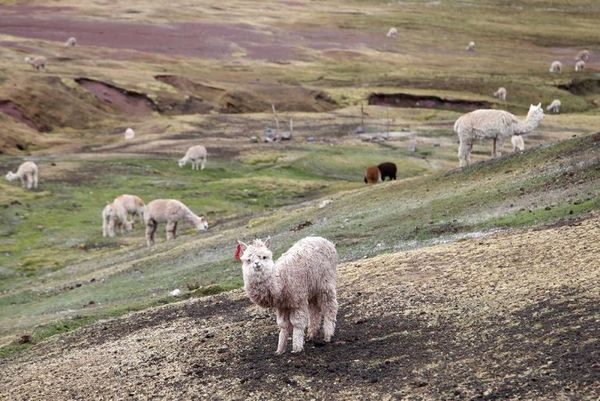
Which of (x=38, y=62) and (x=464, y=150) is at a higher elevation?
(x=464, y=150)

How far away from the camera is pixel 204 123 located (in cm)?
6888

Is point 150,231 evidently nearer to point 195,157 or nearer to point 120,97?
point 195,157

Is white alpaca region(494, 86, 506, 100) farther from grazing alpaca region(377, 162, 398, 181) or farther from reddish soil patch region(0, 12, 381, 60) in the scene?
grazing alpaca region(377, 162, 398, 181)

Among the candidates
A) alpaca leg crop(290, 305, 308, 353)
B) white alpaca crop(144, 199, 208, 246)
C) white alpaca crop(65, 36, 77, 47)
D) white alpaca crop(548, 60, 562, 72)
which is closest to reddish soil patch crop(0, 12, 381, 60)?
white alpaca crop(65, 36, 77, 47)

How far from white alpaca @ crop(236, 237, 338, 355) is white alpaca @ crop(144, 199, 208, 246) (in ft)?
76.1

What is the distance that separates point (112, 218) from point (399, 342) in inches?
1153

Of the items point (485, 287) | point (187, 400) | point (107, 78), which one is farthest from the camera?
point (107, 78)

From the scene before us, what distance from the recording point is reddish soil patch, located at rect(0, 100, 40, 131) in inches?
2687

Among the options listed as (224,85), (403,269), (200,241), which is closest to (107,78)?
(224,85)

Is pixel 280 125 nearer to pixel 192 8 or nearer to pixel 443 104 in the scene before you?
pixel 443 104

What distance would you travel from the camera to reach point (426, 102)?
81.9m

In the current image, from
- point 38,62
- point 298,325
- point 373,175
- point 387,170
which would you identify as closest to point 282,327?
point 298,325

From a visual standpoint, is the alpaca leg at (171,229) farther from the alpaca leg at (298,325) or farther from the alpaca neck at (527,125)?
the alpaca leg at (298,325)

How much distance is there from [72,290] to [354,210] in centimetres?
939
